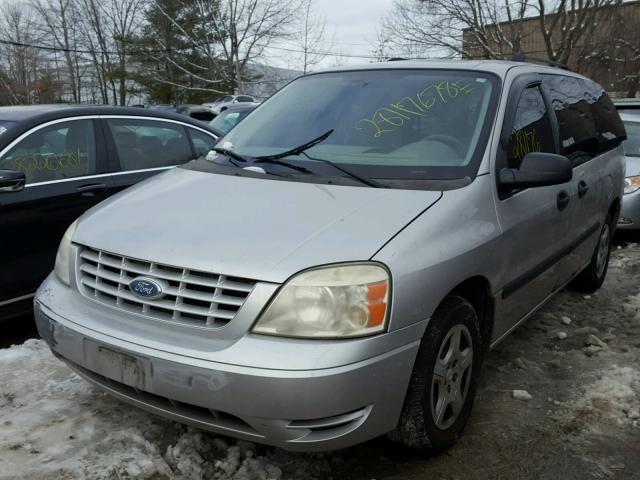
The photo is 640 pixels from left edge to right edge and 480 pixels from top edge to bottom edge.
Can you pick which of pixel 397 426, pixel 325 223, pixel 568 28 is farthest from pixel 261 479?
pixel 568 28

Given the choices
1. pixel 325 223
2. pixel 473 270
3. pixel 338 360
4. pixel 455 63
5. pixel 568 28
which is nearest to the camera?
pixel 338 360

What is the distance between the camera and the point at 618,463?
2.78m

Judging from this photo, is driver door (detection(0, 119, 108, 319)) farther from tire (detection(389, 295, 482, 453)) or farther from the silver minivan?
tire (detection(389, 295, 482, 453))

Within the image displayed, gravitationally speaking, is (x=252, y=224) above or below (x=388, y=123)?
below

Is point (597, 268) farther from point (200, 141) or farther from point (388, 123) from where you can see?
point (200, 141)

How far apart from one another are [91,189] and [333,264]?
279 cm

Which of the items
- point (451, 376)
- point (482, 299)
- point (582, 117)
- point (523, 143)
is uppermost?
point (582, 117)

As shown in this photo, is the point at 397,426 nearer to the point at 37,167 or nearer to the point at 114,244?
the point at 114,244

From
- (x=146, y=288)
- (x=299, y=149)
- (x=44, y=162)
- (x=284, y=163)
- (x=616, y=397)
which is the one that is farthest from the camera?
(x=44, y=162)

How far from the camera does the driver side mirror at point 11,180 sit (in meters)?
3.70

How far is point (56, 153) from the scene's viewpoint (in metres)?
4.28

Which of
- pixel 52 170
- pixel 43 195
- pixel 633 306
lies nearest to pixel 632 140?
pixel 633 306

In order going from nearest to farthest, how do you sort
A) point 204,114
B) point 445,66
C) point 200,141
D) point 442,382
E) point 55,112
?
point 442,382 < point 445,66 < point 55,112 < point 200,141 < point 204,114

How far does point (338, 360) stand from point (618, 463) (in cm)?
159
